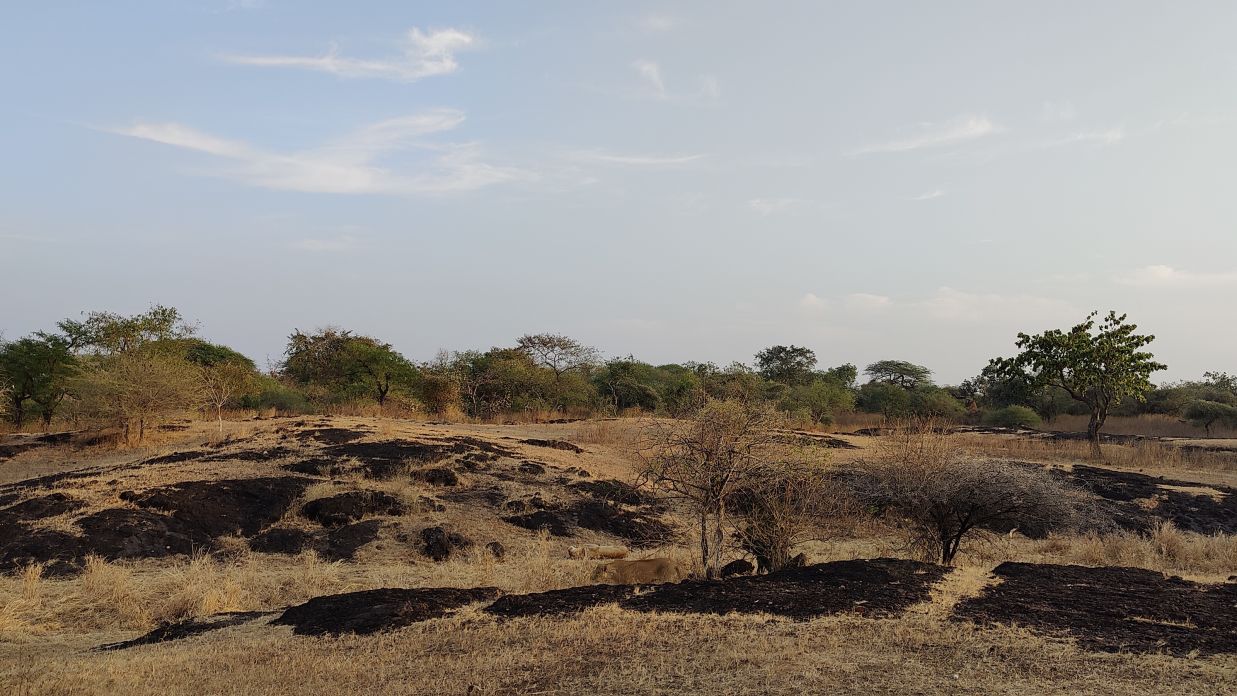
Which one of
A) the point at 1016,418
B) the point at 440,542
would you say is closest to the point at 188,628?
the point at 440,542

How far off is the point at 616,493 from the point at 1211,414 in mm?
33606

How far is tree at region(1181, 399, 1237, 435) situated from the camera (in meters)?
37.7

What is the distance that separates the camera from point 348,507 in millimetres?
15789

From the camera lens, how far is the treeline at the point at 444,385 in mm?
23141

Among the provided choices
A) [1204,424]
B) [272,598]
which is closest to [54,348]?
[272,598]

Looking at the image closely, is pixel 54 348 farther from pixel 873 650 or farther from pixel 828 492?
pixel 873 650

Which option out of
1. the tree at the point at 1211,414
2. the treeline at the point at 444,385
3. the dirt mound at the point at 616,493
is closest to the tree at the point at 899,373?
the treeline at the point at 444,385

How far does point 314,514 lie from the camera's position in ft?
51.3

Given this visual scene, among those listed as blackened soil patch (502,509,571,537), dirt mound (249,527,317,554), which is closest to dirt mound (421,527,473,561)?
blackened soil patch (502,509,571,537)

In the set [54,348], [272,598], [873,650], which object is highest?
[54,348]

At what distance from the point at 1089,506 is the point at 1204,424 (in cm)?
2747

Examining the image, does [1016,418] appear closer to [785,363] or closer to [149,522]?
[785,363]

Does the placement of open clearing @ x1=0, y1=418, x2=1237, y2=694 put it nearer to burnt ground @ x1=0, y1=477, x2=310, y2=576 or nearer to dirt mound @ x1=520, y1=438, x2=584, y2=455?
burnt ground @ x1=0, y1=477, x2=310, y2=576

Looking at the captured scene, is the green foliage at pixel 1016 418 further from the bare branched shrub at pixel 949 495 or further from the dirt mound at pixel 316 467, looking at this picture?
the dirt mound at pixel 316 467
